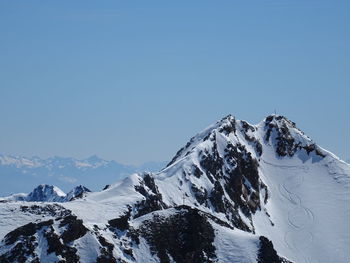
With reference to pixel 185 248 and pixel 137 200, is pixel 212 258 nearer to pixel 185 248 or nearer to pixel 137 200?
pixel 185 248

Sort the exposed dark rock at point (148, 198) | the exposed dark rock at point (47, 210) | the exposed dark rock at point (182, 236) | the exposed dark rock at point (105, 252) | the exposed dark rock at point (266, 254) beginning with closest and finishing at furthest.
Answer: the exposed dark rock at point (105, 252) → the exposed dark rock at point (182, 236) → the exposed dark rock at point (266, 254) → the exposed dark rock at point (47, 210) → the exposed dark rock at point (148, 198)

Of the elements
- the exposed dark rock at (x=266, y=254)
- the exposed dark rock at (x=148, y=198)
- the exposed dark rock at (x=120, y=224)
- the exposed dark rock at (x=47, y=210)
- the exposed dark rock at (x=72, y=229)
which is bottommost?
the exposed dark rock at (x=266, y=254)

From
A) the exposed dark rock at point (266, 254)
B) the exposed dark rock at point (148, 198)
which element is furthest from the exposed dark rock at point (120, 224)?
the exposed dark rock at point (266, 254)

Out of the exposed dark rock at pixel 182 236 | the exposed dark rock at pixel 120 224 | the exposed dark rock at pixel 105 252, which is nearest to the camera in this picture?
the exposed dark rock at pixel 105 252

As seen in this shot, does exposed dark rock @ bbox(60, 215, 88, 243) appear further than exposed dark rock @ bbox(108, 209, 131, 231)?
Result: No

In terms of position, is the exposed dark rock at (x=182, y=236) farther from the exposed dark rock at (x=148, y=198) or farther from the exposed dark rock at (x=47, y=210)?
the exposed dark rock at (x=148, y=198)

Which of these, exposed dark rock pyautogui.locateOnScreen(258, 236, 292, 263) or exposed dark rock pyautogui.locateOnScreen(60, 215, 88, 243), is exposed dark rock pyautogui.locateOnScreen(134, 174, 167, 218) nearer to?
exposed dark rock pyautogui.locateOnScreen(60, 215, 88, 243)

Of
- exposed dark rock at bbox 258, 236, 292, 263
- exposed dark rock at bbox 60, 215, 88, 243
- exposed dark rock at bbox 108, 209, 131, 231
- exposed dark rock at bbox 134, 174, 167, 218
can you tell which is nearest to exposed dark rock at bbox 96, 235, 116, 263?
exposed dark rock at bbox 60, 215, 88, 243

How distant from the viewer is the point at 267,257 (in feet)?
461

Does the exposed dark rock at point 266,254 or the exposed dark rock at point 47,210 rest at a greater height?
the exposed dark rock at point 47,210

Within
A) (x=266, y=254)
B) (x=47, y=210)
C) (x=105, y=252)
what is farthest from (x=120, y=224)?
(x=266, y=254)

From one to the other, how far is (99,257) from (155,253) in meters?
14.0

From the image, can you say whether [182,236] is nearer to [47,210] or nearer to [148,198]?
[47,210]

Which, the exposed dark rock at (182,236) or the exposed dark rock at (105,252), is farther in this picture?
the exposed dark rock at (182,236)
